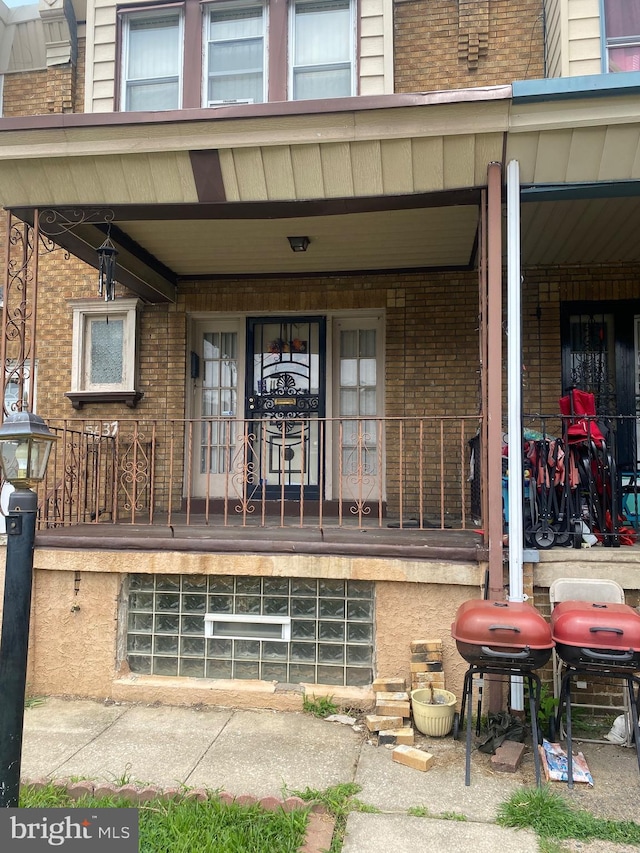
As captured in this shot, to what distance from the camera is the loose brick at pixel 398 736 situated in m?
3.80

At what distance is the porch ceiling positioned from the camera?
4.07 m

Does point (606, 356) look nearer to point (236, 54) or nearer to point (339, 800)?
point (236, 54)

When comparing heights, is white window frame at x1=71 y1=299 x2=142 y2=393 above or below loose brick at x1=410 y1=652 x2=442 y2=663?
above

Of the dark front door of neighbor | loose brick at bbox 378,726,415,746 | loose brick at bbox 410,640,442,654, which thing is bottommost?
loose brick at bbox 378,726,415,746

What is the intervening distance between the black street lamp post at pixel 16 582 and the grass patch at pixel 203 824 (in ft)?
2.14

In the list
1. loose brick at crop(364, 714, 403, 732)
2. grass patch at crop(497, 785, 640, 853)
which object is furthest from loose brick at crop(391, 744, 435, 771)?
grass patch at crop(497, 785, 640, 853)

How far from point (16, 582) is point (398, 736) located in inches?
96.1

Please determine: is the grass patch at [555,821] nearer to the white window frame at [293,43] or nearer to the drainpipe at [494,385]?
the drainpipe at [494,385]

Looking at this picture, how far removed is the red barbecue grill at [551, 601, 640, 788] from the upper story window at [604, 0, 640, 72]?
424cm

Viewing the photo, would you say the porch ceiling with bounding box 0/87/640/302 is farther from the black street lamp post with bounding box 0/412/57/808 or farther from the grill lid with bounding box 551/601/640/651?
the grill lid with bounding box 551/601/640/651

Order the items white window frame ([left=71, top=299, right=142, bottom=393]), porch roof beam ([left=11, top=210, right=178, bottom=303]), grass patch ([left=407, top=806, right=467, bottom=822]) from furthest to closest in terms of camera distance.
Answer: white window frame ([left=71, top=299, right=142, bottom=393]) < porch roof beam ([left=11, top=210, right=178, bottom=303]) < grass patch ([left=407, top=806, right=467, bottom=822])

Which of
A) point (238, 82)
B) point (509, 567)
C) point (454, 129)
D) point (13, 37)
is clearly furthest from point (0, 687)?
point (13, 37)

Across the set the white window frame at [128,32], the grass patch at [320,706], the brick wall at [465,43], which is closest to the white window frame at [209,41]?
the white window frame at [128,32]

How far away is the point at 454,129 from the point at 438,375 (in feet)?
9.04
